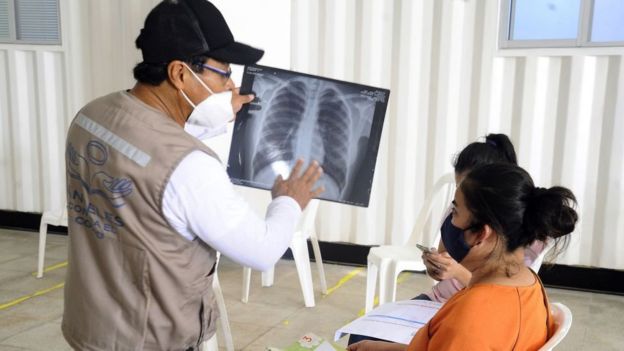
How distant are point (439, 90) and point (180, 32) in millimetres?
2995

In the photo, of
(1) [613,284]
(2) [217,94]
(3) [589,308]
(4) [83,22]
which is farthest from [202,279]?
(4) [83,22]

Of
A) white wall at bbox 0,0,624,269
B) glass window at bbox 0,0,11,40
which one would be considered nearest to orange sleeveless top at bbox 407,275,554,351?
white wall at bbox 0,0,624,269

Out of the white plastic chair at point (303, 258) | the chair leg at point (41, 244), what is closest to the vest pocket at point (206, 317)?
the white plastic chair at point (303, 258)

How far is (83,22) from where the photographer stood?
4.81 m

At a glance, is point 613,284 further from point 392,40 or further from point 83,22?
point 83,22

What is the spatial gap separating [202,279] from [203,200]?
0.25 m

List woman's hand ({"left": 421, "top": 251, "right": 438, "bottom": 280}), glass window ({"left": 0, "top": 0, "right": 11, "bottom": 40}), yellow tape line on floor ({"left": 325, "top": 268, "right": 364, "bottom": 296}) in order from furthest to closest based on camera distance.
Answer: glass window ({"left": 0, "top": 0, "right": 11, "bottom": 40})
yellow tape line on floor ({"left": 325, "top": 268, "right": 364, "bottom": 296})
woman's hand ({"left": 421, "top": 251, "right": 438, "bottom": 280})

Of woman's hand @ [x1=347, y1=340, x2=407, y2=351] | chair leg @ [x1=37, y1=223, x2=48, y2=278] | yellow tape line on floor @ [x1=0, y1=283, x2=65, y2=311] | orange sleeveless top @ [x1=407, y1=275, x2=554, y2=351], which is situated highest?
orange sleeveless top @ [x1=407, y1=275, x2=554, y2=351]

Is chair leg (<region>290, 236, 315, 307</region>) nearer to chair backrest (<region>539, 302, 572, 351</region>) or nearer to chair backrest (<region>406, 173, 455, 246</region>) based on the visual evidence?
chair backrest (<region>406, 173, 455, 246</region>)

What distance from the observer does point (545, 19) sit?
150 inches

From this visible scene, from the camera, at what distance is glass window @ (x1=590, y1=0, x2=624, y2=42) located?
12.0 ft

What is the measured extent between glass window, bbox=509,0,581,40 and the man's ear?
309 centimetres

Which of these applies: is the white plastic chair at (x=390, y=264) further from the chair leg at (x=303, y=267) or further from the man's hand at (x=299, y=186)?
the man's hand at (x=299, y=186)

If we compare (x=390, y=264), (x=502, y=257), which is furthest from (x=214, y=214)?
(x=390, y=264)
